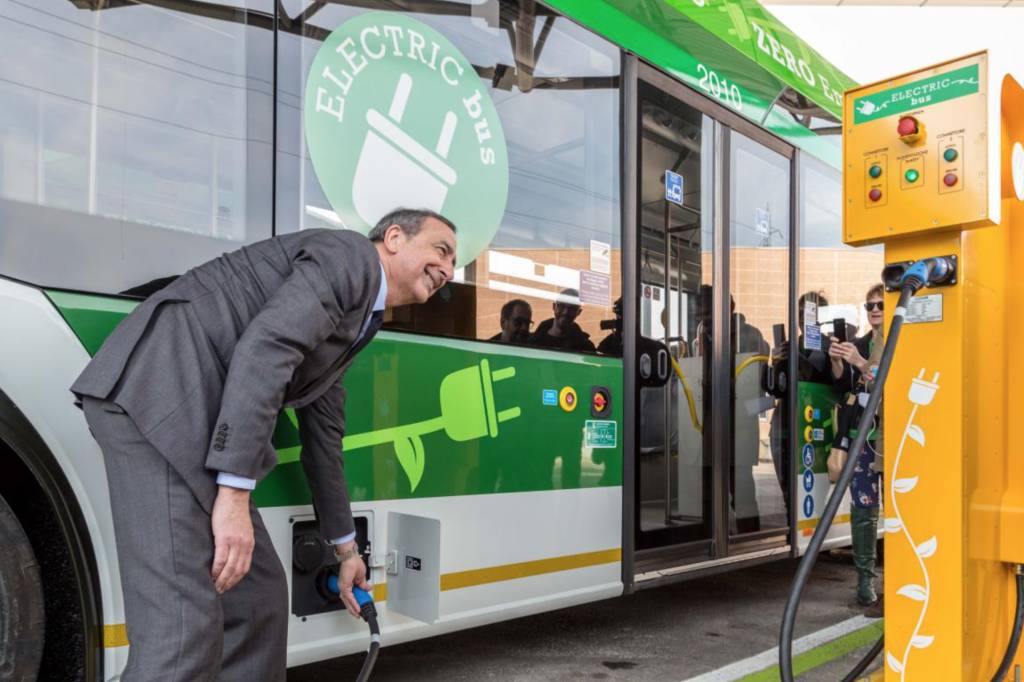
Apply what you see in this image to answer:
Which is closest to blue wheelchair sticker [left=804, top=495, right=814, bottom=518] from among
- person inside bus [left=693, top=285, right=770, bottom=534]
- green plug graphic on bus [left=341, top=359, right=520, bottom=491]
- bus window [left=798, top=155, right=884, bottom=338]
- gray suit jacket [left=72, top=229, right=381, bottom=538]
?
person inside bus [left=693, top=285, right=770, bottom=534]

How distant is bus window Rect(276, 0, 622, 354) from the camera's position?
2604mm

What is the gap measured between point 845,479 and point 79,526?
187 cm

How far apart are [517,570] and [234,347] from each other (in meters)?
1.61

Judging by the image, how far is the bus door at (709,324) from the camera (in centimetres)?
386

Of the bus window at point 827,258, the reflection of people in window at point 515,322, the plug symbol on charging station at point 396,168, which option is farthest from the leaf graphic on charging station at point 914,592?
the bus window at point 827,258

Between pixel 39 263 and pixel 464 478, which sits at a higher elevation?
pixel 39 263

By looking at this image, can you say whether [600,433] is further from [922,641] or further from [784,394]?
[784,394]

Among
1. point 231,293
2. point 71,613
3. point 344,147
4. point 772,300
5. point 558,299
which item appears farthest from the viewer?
point 772,300

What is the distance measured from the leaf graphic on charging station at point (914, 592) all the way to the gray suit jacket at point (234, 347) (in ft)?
5.95

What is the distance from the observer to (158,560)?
1.79m

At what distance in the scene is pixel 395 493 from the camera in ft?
9.03

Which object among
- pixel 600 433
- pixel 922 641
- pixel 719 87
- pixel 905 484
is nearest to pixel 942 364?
pixel 905 484

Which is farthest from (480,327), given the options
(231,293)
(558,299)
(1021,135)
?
(1021,135)

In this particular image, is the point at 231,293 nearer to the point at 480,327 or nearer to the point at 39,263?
the point at 39,263
